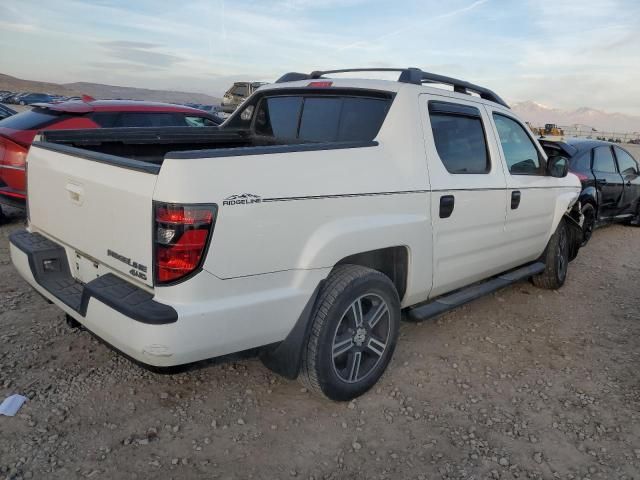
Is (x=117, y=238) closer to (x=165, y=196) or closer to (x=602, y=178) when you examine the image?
(x=165, y=196)

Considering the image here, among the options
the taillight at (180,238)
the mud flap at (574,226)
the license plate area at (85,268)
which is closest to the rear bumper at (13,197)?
the license plate area at (85,268)

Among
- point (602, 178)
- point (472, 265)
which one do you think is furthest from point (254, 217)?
point (602, 178)

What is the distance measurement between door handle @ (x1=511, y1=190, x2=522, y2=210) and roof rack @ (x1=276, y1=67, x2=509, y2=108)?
852mm

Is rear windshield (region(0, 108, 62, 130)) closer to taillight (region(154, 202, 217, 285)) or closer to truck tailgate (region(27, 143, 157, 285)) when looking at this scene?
truck tailgate (region(27, 143, 157, 285))

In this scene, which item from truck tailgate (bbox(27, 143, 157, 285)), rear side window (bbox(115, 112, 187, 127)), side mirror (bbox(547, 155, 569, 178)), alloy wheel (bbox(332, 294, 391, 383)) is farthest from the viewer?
rear side window (bbox(115, 112, 187, 127))

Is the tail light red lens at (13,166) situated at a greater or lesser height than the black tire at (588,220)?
greater

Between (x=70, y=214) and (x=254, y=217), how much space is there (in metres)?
1.18

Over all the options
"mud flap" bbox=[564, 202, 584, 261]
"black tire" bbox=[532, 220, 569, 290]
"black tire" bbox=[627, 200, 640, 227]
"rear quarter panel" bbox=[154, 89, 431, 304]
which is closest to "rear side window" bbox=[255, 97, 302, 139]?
"rear quarter panel" bbox=[154, 89, 431, 304]

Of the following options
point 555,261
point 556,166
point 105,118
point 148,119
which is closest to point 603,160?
point 555,261

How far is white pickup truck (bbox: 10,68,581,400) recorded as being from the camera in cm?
228

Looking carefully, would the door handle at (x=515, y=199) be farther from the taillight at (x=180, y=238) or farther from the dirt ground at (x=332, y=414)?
the taillight at (x=180, y=238)

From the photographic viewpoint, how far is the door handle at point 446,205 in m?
3.35

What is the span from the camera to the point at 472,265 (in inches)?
152

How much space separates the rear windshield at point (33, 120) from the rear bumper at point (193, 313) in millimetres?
4156
